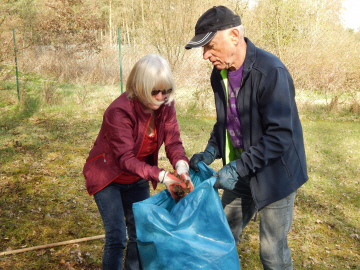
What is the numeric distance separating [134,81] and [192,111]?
8.06m

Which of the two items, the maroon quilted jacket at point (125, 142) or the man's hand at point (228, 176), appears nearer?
the man's hand at point (228, 176)

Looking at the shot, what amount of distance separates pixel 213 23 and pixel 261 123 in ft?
1.95

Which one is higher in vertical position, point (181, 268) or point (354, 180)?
point (181, 268)

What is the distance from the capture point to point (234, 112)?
2330 mm

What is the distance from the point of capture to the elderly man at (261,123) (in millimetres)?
2029

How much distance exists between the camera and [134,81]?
7.52 feet

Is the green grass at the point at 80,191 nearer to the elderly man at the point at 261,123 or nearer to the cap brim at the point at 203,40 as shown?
the elderly man at the point at 261,123

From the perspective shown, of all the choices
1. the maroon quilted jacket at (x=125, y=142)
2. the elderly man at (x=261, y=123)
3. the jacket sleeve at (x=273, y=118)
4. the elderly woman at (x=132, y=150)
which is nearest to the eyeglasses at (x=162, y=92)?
the elderly woman at (x=132, y=150)

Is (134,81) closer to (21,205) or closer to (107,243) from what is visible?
(107,243)

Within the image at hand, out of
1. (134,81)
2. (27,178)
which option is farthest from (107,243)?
(27,178)

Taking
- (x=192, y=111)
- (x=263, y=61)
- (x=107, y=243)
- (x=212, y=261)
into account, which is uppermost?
(x=263, y=61)

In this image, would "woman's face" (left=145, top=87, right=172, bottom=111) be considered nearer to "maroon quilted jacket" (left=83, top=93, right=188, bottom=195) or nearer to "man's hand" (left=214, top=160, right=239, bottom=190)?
"maroon quilted jacket" (left=83, top=93, right=188, bottom=195)

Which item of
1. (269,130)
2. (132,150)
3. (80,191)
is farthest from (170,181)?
(80,191)

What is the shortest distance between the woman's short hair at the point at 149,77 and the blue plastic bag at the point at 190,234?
23.6 inches
